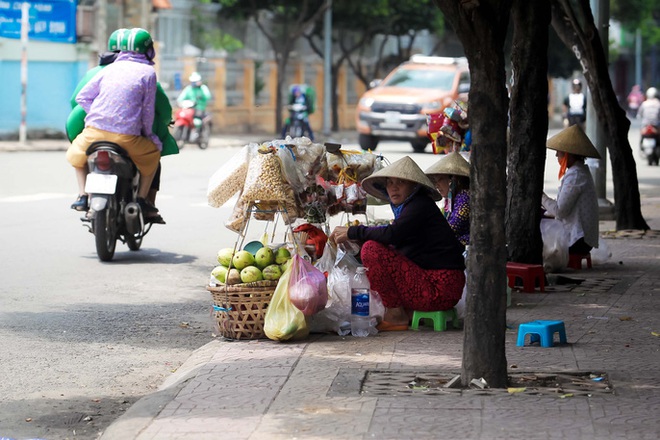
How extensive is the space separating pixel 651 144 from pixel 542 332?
2010 centimetres

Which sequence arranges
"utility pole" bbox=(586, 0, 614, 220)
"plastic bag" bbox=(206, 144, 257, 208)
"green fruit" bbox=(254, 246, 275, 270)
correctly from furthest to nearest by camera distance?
"utility pole" bbox=(586, 0, 614, 220)
"plastic bag" bbox=(206, 144, 257, 208)
"green fruit" bbox=(254, 246, 275, 270)

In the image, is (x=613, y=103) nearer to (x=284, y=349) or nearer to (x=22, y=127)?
(x=284, y=349)

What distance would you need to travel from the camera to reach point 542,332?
740 cm

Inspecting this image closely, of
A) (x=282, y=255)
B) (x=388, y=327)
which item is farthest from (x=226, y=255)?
(x=388, y=327)

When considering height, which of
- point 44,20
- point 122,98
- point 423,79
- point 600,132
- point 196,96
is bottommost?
point 600,132

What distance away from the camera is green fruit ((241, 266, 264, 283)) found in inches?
306

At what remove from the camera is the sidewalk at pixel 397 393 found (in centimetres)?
544

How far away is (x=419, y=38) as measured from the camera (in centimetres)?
5325

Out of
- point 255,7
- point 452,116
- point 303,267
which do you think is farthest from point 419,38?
point 303,267

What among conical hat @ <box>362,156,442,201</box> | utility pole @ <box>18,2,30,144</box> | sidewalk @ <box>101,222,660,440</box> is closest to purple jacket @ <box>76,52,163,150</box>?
conical hat @ <box>362,156,442,201</box>

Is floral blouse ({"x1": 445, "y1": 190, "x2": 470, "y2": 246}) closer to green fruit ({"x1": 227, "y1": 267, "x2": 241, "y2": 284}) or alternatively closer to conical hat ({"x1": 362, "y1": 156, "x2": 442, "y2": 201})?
conical hat ({"x1": 362, "y1": 156, "x2": 442, "y2": 201})

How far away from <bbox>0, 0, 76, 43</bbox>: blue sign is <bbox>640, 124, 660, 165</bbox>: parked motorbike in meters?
13.4

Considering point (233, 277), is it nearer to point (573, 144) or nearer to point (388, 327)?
point (388, 327)

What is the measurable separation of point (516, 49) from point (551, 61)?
125 feet
